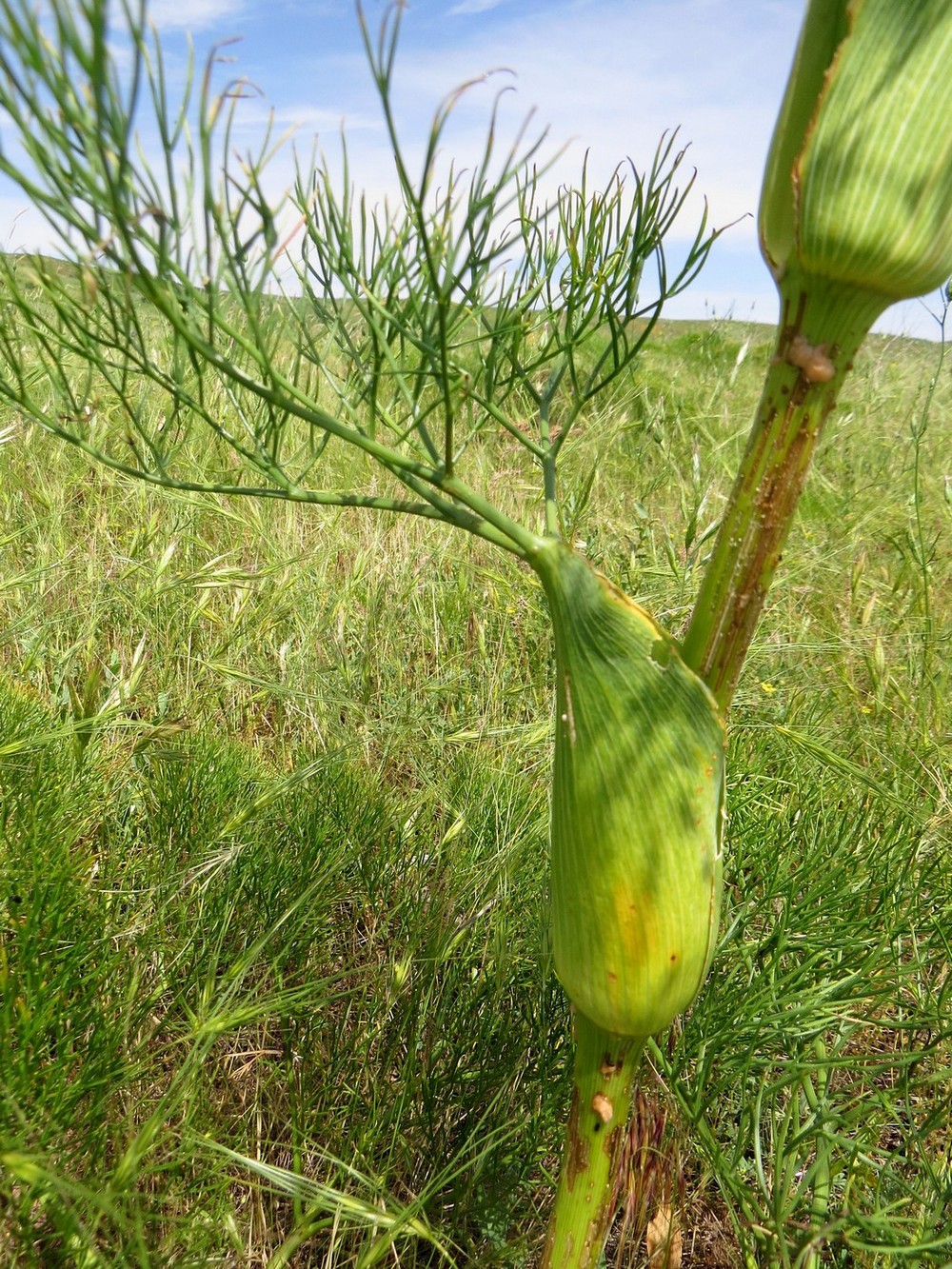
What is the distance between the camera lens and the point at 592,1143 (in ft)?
2.82

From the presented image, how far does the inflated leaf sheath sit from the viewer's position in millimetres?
765

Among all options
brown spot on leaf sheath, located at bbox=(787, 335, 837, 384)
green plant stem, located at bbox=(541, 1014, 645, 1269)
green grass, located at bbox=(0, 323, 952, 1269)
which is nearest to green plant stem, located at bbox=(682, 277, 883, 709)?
brown spot on leaf sheath, located at bbox=(787, 335, 837, 384)

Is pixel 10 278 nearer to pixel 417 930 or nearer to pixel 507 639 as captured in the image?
pixel 417 930

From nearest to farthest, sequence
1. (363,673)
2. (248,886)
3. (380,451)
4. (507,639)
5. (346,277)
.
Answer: (380,451) → (346,277) → (248,886) → (363,673) → (507,639)

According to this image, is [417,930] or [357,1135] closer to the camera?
[357,1135]

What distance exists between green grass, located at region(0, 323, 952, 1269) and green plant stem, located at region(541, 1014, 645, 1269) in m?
0.11

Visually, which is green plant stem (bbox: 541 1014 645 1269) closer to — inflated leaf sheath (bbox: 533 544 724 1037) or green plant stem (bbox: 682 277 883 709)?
inflated leaf sheath (bbox: 533 544 724 1037)

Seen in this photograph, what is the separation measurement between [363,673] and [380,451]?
109 cm

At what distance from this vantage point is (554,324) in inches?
45.4

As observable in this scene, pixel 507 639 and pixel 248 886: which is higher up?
pixel 507 639

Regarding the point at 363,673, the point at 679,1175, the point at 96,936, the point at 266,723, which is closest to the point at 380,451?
the point at 96,936

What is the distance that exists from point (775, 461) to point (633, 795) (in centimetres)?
29

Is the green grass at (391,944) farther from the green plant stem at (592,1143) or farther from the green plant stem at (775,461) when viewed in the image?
the green plant stem at (775,461)

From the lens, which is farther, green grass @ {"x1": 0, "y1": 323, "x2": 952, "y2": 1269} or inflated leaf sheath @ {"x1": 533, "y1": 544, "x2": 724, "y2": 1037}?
green grass @ {"x1": 0, "y1": 323, "x2": 952, "y2": 1269}
